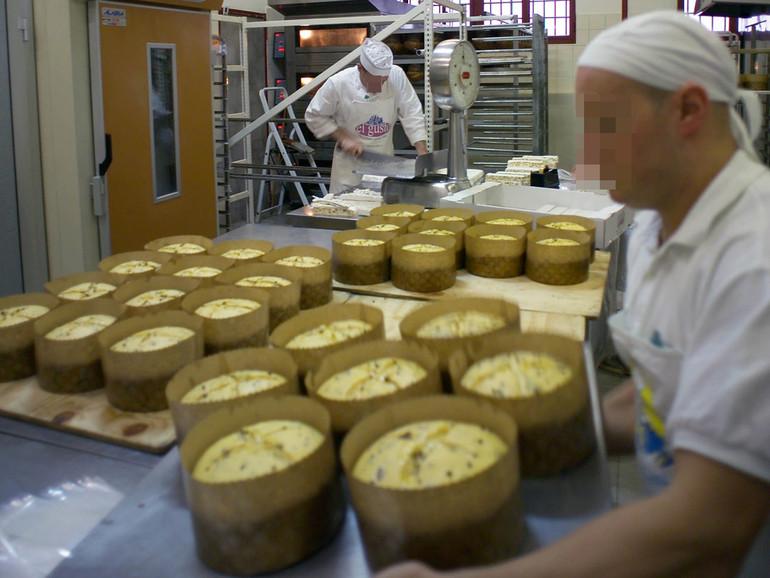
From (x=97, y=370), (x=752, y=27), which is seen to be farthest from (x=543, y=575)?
(x=752, y=27)

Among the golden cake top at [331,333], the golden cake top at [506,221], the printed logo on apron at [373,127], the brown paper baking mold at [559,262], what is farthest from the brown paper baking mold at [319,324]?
the printed logo on apron at [373,127]

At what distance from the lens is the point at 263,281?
2.00 m

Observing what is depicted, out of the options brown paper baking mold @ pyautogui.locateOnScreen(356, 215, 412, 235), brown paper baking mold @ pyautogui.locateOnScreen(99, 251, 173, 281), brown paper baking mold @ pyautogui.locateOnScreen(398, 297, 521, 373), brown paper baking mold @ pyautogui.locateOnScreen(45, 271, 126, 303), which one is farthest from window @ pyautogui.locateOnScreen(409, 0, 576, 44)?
brown paper baking mold @ pyautogui.locateOnScreen(398, 297, 521, 373)

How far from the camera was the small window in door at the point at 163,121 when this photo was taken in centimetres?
366

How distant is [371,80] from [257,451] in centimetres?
371

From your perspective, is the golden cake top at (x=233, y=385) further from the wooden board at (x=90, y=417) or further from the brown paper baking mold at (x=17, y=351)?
the brown paper baking mold at (x=17, y=351)

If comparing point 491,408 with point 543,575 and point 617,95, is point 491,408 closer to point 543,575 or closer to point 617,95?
point 543,575

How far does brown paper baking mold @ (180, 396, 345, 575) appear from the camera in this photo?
929 mm

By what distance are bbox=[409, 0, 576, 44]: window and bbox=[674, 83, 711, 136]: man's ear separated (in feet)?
21.7

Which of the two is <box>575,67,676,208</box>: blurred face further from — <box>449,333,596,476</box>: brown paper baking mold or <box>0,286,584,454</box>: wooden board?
<box>0,286,584,454</box>: wooden board

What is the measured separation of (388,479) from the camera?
986 millimetres

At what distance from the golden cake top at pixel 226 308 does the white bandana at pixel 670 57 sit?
1.03m

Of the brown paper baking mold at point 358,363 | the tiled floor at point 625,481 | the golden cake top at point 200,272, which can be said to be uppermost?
the golden cake top at point 200,272

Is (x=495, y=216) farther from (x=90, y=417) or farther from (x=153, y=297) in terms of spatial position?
(x=90, y=417)
